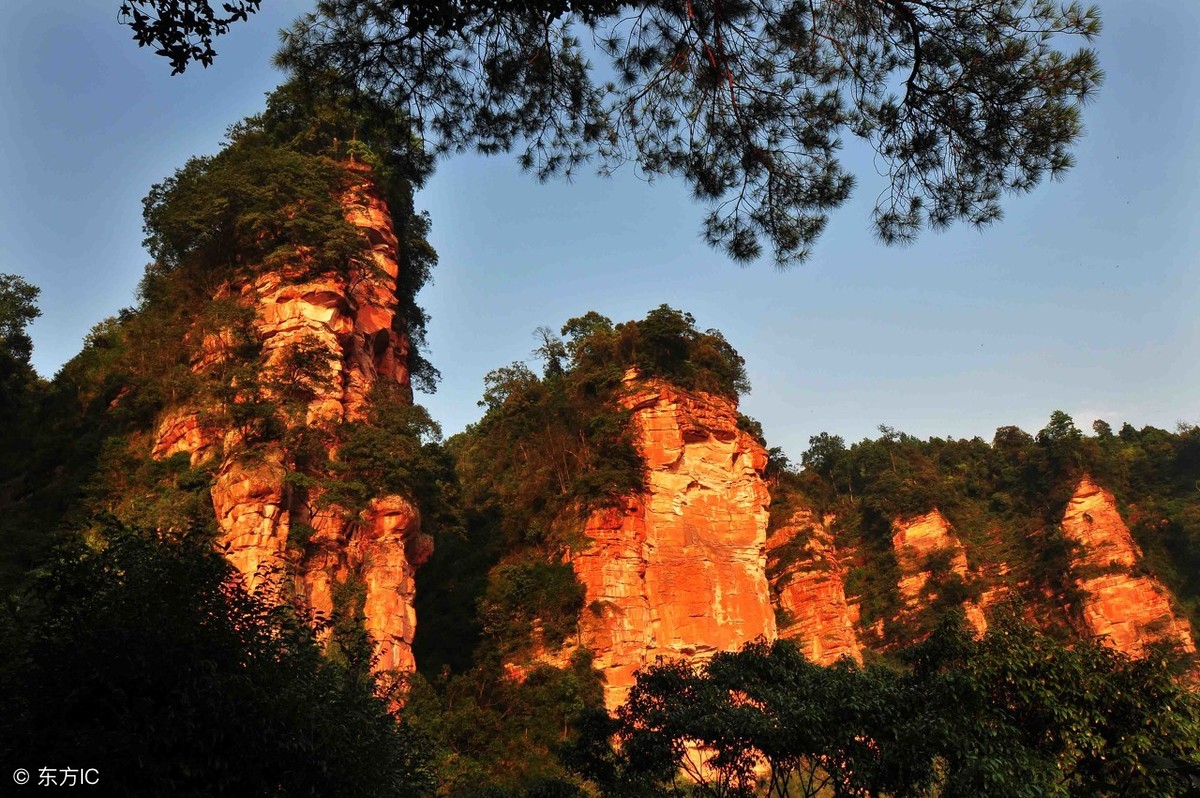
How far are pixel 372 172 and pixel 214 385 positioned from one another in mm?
9373

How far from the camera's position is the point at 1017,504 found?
4916 centimetres

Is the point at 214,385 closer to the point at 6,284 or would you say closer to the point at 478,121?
the point at 6,284

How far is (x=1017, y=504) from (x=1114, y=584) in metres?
8.24

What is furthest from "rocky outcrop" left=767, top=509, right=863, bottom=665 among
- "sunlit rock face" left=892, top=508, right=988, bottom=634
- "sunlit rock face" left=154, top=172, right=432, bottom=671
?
"sunlit rock face" left=154, top=172, right=432, bottom=671

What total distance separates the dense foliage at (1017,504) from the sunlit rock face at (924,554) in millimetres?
359

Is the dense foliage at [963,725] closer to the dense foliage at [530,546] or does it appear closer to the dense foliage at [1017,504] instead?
the dense foliage at [530,546]

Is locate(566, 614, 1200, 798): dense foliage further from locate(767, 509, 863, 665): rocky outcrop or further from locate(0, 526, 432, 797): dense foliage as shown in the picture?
locate(767, 509, 863, 665): rocky outcrop

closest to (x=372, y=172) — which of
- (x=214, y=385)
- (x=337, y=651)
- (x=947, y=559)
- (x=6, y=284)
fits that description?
(x=214, y=385)

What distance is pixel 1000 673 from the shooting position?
31.7 feet

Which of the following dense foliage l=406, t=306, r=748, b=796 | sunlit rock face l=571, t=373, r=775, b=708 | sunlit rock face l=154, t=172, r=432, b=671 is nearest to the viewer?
sunlit rock face l=154, t=172, r=432, b=671

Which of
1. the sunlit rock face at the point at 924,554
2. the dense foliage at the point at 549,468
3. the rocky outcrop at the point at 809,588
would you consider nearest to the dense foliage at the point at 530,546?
the dense foliage at the point at 549,468

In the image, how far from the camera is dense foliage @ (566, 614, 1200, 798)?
8781 mm

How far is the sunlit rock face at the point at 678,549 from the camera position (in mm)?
24969

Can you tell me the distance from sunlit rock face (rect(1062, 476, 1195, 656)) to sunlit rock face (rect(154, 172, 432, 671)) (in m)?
33.2
